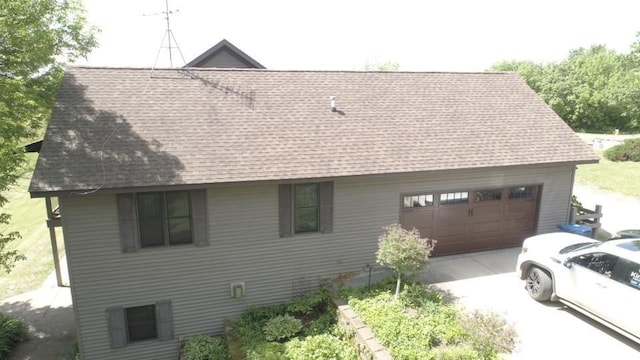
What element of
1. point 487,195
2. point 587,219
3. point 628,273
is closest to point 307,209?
point 487,195

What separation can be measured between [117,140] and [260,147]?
3385 millimetres

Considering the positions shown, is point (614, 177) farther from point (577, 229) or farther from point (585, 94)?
point (585, 94)

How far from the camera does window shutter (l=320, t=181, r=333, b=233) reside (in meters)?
10.4

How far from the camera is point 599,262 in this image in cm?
837

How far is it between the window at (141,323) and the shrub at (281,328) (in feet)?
9.06

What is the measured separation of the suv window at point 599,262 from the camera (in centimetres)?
812

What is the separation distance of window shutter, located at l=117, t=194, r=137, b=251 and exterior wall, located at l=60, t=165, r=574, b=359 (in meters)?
0.14

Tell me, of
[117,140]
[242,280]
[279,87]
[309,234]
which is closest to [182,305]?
[242,280]

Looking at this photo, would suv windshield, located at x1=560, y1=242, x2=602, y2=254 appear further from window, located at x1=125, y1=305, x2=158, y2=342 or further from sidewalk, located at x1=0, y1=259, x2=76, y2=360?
sidewalk, located at x1=0, y1=259, x2=76, y2=360

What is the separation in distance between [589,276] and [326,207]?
597 cm

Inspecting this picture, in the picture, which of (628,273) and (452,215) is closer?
(628,273)

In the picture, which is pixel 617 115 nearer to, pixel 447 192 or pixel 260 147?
pixel 447 192

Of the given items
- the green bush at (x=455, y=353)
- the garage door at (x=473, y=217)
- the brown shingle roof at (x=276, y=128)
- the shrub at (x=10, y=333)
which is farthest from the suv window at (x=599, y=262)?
the shrub at (x=10, y=333)

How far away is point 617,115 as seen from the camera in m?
52.0
